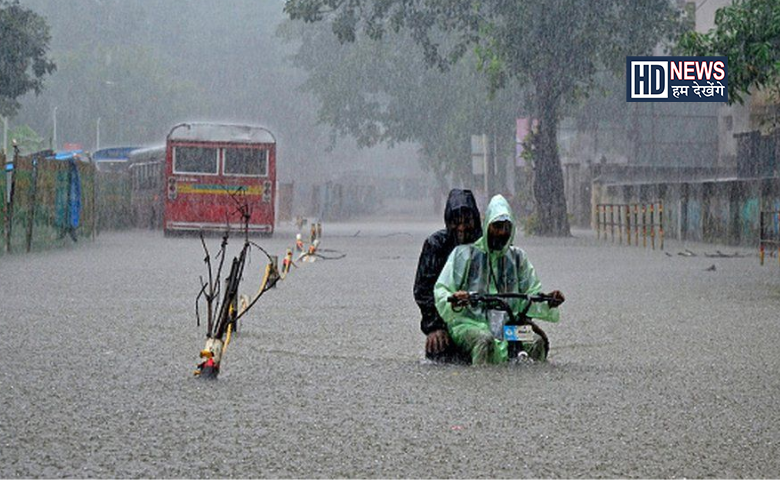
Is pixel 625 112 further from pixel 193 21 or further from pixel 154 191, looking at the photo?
pixel 193 21

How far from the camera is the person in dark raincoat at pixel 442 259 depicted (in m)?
9.48

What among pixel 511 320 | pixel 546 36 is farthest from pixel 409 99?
pixel 511 320

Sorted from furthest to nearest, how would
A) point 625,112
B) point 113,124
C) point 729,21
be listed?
point 113,124
point 625,112
point 729,21

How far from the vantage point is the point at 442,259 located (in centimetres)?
970

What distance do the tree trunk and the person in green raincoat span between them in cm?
2992

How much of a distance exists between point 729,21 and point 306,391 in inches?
436

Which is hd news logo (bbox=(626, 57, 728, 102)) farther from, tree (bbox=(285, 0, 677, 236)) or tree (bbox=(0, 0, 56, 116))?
tree (bbox=(0, 0, 56, 116))

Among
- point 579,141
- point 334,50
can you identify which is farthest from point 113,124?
point 579,141

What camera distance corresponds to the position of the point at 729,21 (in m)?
17.6

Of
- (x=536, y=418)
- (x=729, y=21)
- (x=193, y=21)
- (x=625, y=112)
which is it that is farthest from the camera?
(x=193, y=21)

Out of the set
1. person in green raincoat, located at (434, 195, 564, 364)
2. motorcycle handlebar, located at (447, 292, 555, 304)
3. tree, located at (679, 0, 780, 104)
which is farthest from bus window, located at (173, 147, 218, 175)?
motorcycle handlebar, located at (447, 292, 555, 304)

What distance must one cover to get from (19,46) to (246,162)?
8044mm

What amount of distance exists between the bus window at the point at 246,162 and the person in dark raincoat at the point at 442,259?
88.8 feet

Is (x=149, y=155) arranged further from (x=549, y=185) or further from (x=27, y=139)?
(x=27, y=139)
